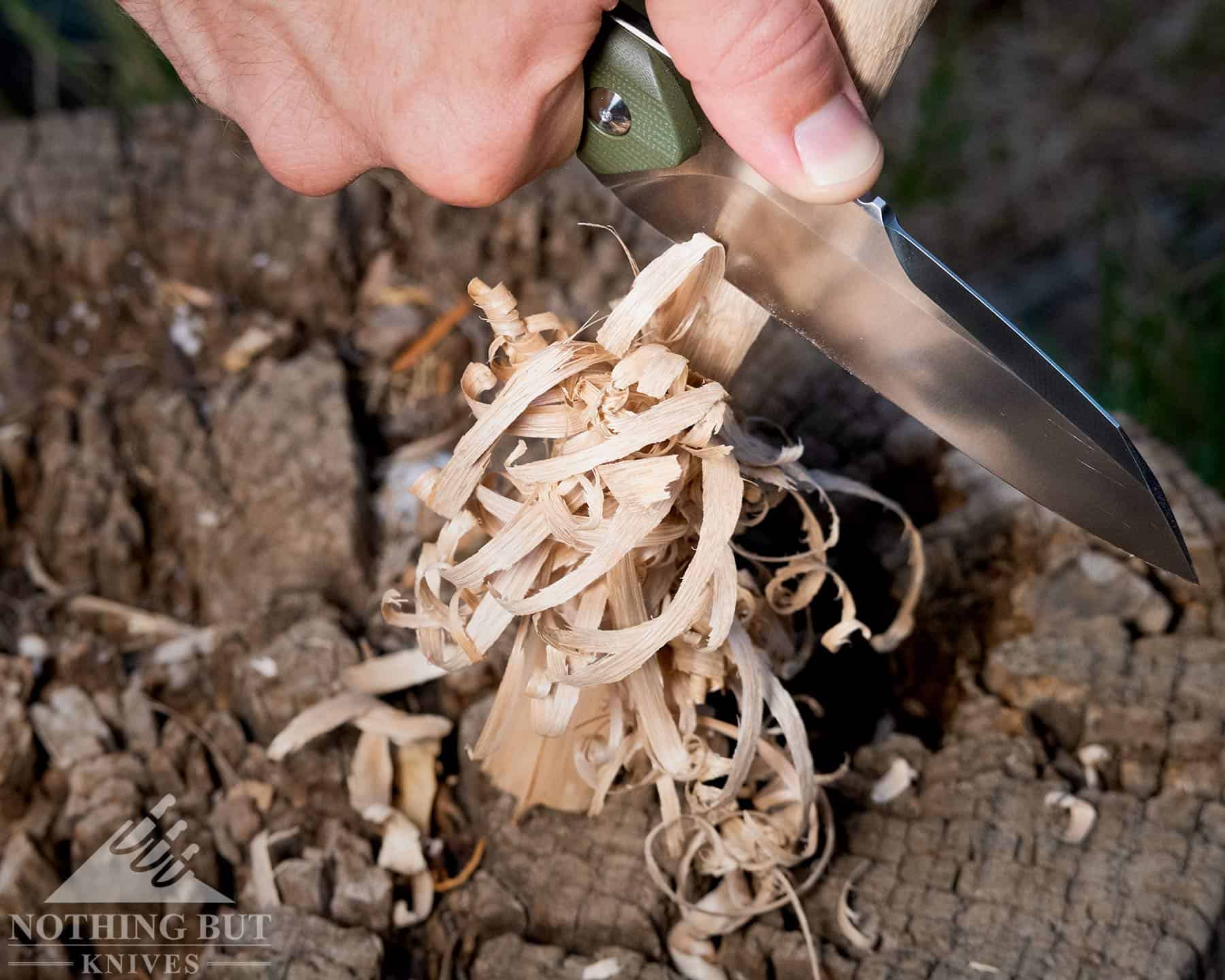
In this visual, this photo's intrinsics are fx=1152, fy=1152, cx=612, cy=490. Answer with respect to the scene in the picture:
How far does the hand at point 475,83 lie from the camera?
0.71m

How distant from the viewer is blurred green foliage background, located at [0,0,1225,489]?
191cm

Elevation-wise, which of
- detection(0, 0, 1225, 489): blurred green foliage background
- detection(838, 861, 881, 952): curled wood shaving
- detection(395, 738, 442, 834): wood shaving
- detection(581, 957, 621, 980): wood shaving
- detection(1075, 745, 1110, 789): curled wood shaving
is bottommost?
detection(0, 0, 1225, 489): blurred green foliage background

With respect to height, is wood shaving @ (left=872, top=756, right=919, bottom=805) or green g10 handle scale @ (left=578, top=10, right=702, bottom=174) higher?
green g10 handle scale @ (left=578, top=10, right=702, bottom=174)

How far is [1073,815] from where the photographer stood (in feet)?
2.96

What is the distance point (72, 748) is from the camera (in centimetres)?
103

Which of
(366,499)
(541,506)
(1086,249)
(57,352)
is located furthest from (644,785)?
(1086,249)

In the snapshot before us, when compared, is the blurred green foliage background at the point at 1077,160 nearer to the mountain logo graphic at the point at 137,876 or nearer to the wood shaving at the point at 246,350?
the wood shaving at the point at 246,350

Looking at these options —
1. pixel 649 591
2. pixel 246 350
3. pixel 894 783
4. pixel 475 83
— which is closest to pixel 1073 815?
pixel 894 783

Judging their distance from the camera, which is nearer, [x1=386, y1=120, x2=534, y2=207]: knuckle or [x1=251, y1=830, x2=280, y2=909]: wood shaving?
[x1=386, y1=120, x2=534, y2=207]: knuckle

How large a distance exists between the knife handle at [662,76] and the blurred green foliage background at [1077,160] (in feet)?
4.10

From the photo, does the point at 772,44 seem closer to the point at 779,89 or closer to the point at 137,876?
the point at 779,89

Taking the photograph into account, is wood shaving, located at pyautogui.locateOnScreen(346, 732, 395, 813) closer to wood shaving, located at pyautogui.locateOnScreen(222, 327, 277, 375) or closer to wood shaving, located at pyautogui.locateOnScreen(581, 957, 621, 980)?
wood shaving, located at pyautogui.locateOnScreen(581, 957, 621, 980)

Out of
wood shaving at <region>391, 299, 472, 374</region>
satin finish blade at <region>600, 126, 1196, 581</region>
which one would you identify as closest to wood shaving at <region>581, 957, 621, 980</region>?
satin finish blade at <region>600, 126, 1196, 581</region>

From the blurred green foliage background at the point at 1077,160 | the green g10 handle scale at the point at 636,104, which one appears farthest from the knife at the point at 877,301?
the blurred green foliage background at the point at 1077,160
